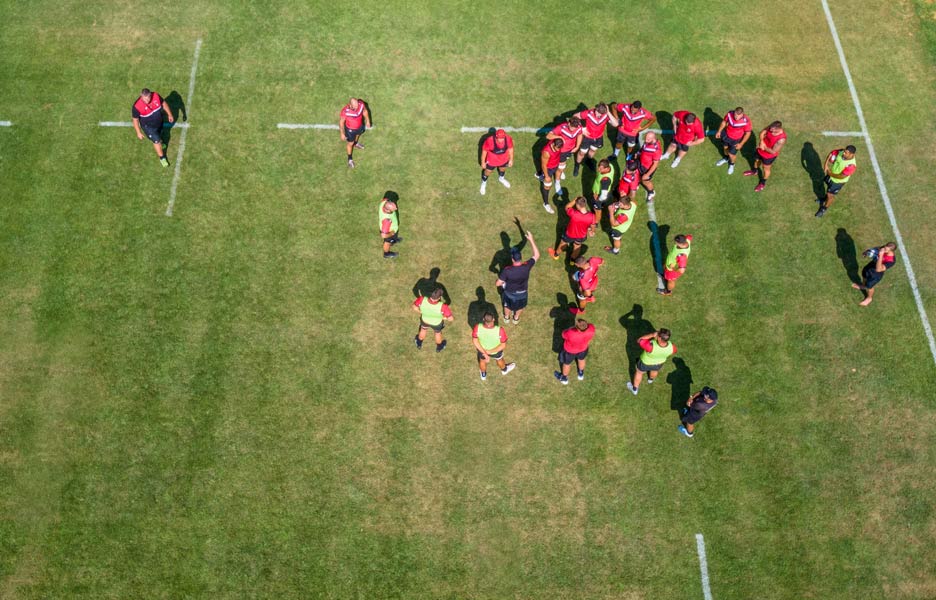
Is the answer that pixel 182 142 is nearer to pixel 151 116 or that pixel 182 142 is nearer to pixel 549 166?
pixel 151 116

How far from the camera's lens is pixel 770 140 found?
15.8 metres

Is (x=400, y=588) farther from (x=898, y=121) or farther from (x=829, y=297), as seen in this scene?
(x=898, y=121)

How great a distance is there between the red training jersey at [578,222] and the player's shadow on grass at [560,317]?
5.29 ft

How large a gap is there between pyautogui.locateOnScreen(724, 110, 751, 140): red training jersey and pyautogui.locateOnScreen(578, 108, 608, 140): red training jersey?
3178 mm

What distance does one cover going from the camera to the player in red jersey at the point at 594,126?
52.2 ft

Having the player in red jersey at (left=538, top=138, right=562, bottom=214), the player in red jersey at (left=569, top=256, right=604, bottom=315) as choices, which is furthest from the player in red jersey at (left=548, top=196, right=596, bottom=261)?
the player in red jersey at (left=538, top=138, right=562, bottom=214)

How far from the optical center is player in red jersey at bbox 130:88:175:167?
1570 cm

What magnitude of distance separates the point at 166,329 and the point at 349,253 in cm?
461

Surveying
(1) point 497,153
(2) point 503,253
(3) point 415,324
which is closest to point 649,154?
(1) point 497,153

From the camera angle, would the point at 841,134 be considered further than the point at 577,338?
Yes

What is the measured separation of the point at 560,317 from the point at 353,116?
23.5 ft

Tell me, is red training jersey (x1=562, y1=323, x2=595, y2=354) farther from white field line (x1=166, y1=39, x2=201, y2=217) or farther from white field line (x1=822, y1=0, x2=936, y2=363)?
white field line (x1=166, y1=39, x2=201, y2=217)

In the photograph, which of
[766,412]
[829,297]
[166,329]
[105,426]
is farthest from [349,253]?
[829,297]

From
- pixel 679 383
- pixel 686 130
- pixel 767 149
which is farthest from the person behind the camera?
pixel 686 130
